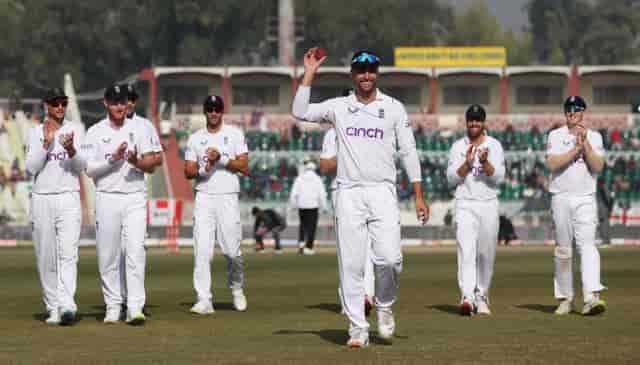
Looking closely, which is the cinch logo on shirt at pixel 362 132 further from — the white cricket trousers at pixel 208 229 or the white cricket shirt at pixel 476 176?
the white cricket trousers at pixel 208 229

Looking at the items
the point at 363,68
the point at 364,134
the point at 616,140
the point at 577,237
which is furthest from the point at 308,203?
the point at 616,140

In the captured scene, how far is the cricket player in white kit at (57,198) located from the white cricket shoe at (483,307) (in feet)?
14.7

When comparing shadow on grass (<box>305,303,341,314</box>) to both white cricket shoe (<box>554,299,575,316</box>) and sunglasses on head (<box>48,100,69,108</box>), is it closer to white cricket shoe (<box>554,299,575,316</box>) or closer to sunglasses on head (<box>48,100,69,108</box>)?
white cricket shoe (<box>554,299,575,316</box>)

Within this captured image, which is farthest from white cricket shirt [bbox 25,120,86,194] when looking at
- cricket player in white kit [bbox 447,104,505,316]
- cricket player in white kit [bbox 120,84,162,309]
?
cricket player in white kit [bbox 447,104,505,316]

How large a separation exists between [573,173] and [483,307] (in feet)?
5.86

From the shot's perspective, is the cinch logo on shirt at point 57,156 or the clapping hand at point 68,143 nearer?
the clapping hand at point 68,143

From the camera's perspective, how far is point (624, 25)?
14262 cm

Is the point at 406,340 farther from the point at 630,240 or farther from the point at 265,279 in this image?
the point at 630,240

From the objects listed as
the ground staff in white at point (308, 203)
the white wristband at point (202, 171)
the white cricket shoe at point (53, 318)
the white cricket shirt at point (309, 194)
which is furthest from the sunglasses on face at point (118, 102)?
the white cricket shirt at point (309, 194)

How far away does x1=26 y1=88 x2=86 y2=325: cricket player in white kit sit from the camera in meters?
15.9

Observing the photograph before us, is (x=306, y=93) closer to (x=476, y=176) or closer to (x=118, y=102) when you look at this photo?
(x=118, y=102)

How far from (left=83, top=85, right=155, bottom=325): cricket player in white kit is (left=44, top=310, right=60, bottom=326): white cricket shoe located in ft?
1.66

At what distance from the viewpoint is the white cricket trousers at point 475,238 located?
1742 cm

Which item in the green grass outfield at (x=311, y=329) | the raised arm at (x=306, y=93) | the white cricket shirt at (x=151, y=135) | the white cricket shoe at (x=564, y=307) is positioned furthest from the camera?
the white cricket shoe at (x=564, y=307)
